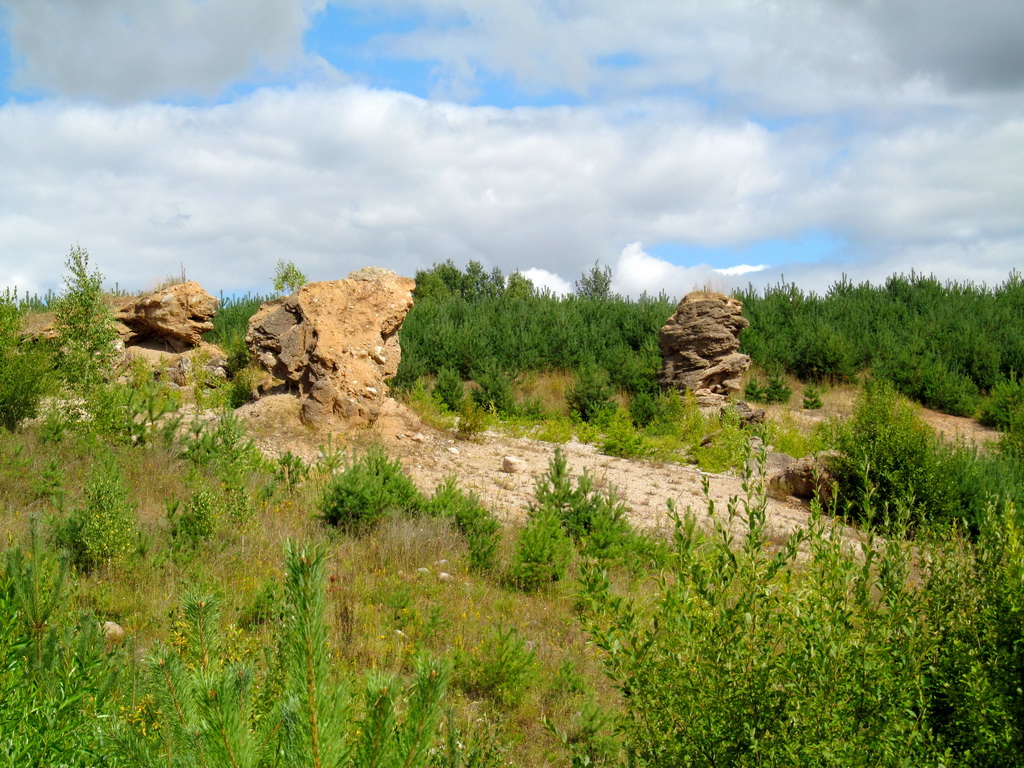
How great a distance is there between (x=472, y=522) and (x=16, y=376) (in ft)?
18.4

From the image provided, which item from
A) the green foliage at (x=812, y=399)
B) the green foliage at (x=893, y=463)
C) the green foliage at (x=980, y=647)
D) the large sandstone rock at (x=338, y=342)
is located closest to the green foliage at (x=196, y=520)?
the large sandstone rock at (x=338, y=342)

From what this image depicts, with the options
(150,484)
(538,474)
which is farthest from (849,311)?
(150,484)

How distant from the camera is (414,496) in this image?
759cm

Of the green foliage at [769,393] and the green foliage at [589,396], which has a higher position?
the green foliage at [769,393]

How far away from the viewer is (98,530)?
17.9 ft

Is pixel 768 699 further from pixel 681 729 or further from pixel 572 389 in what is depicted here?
pixel 572 389

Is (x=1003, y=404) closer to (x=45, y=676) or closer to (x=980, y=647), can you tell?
(x=980, y=647)

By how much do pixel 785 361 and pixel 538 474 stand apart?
12.5 m

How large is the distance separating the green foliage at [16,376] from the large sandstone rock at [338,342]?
3118 mm

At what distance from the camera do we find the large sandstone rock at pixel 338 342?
36.3 ft

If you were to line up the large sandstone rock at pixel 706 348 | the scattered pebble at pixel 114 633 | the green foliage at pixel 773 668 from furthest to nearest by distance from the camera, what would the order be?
the large sandstone rock at pixel 706 348, the scattered pebble at pixel 114 633, the green foliage at pixel 773 668

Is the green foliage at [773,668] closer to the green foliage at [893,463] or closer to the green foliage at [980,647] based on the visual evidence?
the green foliage at [980,647]

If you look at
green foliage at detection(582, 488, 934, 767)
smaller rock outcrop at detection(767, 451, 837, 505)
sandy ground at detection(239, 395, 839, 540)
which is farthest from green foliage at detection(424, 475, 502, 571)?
smaller rock outcrop at detection(767, 451, 837, 505)

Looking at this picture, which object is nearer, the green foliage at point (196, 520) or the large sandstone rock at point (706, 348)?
the green foliage at point (196, 520)
